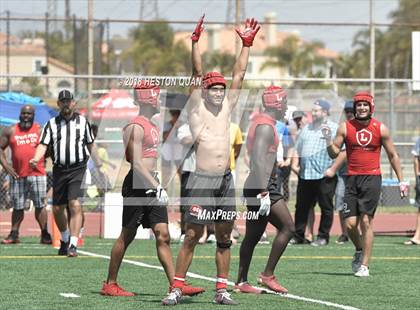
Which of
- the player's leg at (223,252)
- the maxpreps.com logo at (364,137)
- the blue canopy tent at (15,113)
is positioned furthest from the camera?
the blue canopy tent at (15,113)

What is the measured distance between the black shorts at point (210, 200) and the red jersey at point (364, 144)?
3.20 metres

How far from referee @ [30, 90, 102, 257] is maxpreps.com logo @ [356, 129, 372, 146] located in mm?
3963

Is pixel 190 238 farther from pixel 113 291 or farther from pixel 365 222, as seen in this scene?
pixel 365 222

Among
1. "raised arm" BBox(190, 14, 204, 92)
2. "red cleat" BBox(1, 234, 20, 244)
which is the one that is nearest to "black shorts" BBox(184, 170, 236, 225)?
"raised arm" BBox(190, 14, 204, 92)

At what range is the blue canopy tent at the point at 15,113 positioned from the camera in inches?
943

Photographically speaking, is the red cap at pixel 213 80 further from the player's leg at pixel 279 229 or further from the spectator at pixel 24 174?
the spectator at pixel 24 174

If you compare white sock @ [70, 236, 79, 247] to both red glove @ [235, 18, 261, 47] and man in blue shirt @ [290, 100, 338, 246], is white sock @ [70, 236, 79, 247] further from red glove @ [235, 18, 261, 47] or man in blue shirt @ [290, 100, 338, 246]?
red glove @ [235, 18, 261, 47]

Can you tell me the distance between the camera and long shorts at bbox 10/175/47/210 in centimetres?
1839

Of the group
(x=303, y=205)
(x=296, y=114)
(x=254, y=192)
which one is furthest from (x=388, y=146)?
(x=296, y=114)

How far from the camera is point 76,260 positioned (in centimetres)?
1528

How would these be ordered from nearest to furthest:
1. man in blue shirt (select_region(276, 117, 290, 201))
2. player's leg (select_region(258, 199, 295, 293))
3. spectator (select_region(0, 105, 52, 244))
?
1. player's leg (select_region(258, 199, 295, 293))
2. spectator (select_region(0, 105, 52, 244))
3. man in blue shirt (select_region(276, 117, 290, 201))

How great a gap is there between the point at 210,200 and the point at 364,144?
3634 mm

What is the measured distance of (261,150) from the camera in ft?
39.6

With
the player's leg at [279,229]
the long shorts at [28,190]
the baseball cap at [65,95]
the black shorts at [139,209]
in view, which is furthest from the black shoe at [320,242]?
the black shorts at [139,209]
